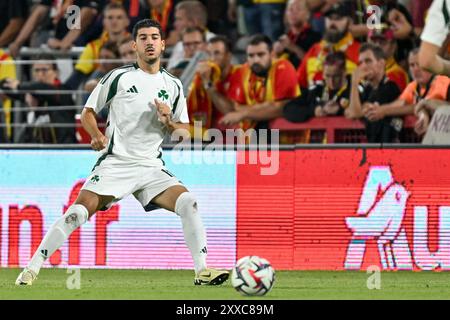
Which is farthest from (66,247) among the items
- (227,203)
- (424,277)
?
(424,277)

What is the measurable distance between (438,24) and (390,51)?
6.26 m

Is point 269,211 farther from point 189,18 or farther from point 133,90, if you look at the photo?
point 189,18

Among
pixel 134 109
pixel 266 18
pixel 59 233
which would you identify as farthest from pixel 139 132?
pixel 266 18

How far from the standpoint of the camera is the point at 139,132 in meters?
10.4

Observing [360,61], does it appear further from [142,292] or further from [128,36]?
[142,292]

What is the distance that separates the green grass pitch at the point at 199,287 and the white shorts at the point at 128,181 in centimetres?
79

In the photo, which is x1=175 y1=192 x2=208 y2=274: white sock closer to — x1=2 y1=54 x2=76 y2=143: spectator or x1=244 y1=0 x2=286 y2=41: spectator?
x1=2 y1=54 x2=76 y2=143: spectator

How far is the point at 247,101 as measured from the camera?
14633mm

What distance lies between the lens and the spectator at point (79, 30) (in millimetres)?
17078

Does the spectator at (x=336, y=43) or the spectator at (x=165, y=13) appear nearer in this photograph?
the spectator at (x=336, y=43)

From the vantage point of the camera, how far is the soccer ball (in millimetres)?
9062

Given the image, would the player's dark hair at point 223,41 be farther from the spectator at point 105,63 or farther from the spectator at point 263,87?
the spectator at point 105,63

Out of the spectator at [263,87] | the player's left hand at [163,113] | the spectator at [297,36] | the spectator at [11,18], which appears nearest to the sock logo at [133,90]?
the player's left hand at [163,113]

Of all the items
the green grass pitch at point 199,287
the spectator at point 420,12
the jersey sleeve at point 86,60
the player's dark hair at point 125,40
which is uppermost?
the spectator at point 420,12
